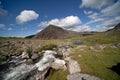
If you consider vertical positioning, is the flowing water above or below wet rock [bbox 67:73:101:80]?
below

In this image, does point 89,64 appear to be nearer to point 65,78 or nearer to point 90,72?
point 90,72

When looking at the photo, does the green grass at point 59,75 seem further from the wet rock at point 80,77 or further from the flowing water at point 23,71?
the flowing water at point 23,71

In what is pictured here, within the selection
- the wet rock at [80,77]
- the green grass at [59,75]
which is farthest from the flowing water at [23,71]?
the wet rock at [80,77]

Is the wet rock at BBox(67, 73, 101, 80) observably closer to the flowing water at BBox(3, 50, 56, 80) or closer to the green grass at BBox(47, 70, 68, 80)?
the green grass at BBox(47, 70, 68, 80)

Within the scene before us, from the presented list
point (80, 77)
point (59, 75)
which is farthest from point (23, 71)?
point (80, 77)

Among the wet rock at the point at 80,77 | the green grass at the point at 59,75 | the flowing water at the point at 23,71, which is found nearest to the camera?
the wet rock at the point at 80,77

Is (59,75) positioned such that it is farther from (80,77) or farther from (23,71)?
(23,71)

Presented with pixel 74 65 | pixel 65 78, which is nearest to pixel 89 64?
pixel 74 65

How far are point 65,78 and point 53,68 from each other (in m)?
9.26

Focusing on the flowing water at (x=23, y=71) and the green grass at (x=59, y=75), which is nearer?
the green grass at (x=59, y=75)

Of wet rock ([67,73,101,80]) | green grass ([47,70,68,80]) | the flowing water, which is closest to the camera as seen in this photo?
wet rock ([67,73,101,80])

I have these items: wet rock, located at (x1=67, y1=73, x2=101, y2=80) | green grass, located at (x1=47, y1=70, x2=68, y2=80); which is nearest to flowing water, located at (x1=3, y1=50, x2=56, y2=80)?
green grass, located at (x1=47, y1=70, x2=68, y2=80)

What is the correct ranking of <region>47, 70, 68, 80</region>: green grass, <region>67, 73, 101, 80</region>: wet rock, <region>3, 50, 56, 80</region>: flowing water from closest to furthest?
<region>67, 73, 101, 80</region>: wet rock → <region>47, 70, 68, 80</region>: green grass → <region>3, 50, 56, 80</region>: flowing water

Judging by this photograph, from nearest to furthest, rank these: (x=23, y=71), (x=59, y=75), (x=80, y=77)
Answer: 1. (x=80, y=77)
2. (x=59, y=75)
3. (x=23, y=71)
